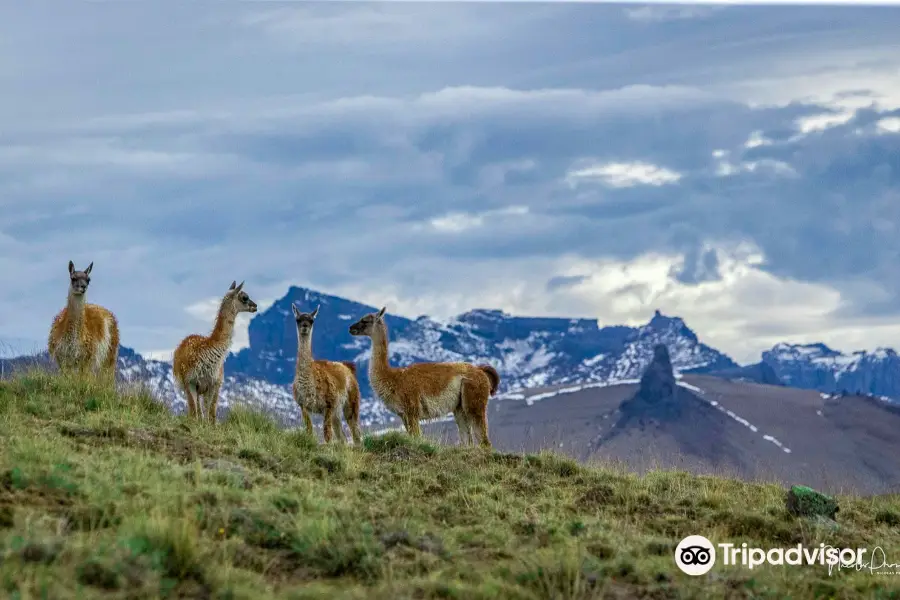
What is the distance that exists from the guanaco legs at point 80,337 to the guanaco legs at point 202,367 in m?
1.28

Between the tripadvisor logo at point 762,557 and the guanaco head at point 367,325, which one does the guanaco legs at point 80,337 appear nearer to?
the guanaco head at point 367,325

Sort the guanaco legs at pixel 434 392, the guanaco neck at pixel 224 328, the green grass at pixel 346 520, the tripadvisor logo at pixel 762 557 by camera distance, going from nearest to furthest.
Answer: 1. the green grass at pixel 346 520
2. the tripadvisor logo at pixel 762 557
3. the guanaco neck at pixel 224 328
4. the guanaco legs at pixel 434 392

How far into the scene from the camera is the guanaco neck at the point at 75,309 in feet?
61.6

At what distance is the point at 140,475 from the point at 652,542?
5.12 m

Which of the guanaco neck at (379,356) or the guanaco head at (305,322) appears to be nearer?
the guanaco head at (305,322)

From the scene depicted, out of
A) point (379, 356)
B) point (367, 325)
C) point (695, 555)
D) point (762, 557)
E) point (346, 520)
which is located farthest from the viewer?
point (367, 325)

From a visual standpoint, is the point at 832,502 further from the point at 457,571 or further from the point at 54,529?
the point at 54,529

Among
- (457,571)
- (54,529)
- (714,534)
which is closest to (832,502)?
(714,534)

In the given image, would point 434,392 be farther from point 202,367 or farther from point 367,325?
point 202,367

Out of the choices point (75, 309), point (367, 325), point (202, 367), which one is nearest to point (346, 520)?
point (202, 367)

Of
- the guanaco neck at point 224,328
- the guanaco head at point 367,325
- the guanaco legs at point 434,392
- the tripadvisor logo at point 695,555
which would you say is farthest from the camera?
the guanaco head at point 367,325

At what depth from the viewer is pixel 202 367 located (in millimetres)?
18188

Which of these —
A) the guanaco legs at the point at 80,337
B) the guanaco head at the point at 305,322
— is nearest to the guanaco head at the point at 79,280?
the guanaco legs at the point at 80,337

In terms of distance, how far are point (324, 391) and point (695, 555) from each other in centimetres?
890
